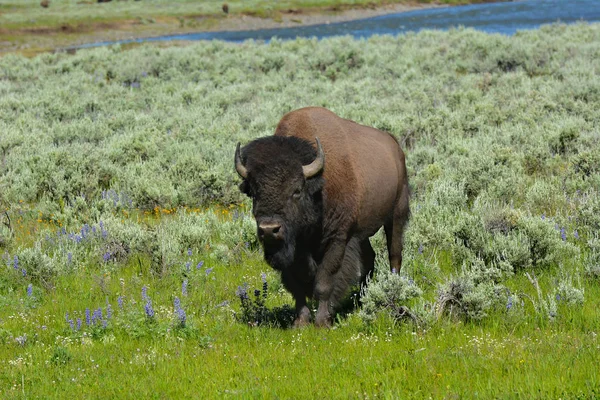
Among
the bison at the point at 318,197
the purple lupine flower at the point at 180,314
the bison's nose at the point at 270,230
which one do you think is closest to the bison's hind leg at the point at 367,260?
the bison at the point at 318,197

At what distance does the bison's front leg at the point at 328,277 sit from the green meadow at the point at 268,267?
204 mm

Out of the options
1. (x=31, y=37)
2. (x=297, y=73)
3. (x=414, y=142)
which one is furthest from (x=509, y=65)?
(x=31, y=37)

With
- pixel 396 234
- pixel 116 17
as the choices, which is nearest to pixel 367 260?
pixel 396 234

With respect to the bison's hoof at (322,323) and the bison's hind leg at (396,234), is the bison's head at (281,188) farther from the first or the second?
the bison's hind leg at (396,234)

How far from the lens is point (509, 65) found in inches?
894

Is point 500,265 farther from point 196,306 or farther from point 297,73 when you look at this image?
point 297,73

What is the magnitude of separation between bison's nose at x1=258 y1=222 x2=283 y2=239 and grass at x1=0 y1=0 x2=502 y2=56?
42.5 metres

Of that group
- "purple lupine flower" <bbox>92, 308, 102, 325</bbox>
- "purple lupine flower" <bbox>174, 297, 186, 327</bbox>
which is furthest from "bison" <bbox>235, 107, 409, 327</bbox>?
"purple lupine flower" <bbox>92, 308, 102, 325</bbox>

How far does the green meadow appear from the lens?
4.68 m

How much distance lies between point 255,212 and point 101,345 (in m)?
1.56

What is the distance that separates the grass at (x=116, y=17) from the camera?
54406 mm

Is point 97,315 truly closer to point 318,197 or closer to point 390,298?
point 318,197

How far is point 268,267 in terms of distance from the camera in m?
7.73

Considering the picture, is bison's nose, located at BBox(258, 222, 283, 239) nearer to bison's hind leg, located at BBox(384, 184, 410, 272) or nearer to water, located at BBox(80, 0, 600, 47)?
bison's hind leg, located at BBox(384, 184, 410, 272)
